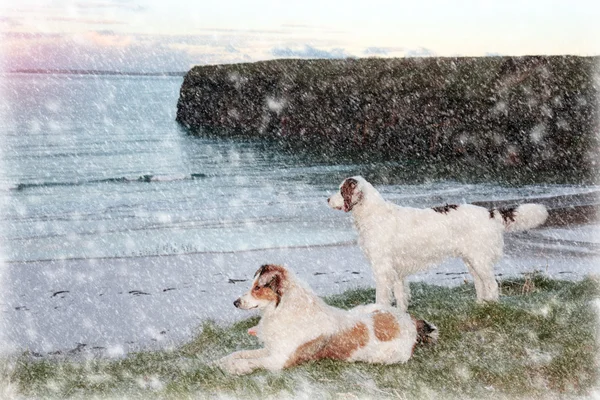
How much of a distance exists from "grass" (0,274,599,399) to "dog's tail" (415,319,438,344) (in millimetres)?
85

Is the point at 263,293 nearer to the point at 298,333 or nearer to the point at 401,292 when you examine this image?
the point at 298,333

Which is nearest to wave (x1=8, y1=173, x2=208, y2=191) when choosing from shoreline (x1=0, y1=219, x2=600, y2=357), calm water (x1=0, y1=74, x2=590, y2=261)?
calm water (x1=0, y1=74, x2=590, y2=261)

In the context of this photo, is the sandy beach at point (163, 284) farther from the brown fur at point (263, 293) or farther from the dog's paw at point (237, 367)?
the brown fur at point (263, 293)

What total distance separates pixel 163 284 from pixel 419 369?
19.6 ft

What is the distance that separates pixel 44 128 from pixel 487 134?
27.6m

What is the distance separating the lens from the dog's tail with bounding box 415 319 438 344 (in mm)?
6926

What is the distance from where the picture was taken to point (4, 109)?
165ft

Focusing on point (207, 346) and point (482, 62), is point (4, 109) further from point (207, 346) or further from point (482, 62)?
point (207, 346)

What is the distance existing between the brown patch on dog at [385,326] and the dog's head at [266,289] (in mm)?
963

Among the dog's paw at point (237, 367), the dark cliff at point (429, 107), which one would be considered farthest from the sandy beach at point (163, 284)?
the dark cliff at point (429, 107)

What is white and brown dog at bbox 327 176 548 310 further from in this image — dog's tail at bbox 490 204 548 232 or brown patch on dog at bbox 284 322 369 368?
brown patch on dog at bbox 284 322 369 368

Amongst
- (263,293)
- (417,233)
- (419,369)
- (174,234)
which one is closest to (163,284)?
(417,233)

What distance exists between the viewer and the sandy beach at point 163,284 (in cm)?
905

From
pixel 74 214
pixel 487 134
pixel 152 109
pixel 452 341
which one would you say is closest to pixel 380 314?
pixel 452 341
